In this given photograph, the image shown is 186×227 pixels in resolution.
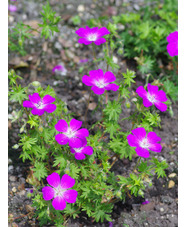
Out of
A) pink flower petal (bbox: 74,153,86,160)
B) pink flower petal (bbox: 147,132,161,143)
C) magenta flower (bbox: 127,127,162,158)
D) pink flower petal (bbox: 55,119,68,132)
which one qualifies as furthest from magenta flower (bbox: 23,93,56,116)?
pink flower petal (bbox: 147,132,161,143)

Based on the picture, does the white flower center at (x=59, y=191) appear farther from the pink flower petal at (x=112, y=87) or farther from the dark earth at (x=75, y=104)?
the pink flower petal at (x=112, y=87)

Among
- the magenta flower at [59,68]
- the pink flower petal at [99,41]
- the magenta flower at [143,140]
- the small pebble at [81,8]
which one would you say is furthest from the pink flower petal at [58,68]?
the magenta flower at [143,140]

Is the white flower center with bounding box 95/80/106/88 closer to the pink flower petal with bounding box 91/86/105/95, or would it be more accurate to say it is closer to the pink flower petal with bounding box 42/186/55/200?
the pink flower petal with bounding box 91/86/105/95

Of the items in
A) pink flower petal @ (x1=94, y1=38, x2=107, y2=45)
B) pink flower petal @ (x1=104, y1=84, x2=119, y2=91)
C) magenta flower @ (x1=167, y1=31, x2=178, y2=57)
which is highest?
magenta flower @ (x1=167, y1=31, x2=178, y2=57)

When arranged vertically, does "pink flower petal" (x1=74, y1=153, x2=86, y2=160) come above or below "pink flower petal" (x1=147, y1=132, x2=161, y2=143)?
below

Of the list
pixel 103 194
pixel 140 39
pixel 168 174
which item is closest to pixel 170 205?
pixel 168 174

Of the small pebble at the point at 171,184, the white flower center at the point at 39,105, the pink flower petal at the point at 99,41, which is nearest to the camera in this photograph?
the white flower center at the point at 39,105

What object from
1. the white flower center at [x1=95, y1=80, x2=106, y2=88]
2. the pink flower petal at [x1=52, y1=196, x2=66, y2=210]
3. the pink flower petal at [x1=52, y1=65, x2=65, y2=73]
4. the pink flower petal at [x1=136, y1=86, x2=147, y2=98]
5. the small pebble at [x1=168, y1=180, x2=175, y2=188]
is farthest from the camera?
the pink flower petal at [x1=52, y1=65, x2=65, y2=73]
